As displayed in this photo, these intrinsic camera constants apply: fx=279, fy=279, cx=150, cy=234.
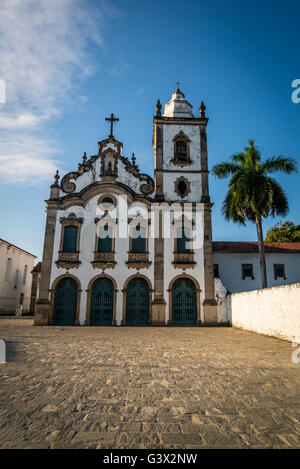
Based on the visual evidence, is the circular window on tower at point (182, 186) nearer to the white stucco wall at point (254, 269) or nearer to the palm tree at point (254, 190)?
the palm tree at point (254, 190)

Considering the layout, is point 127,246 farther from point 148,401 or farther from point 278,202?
point 148,401

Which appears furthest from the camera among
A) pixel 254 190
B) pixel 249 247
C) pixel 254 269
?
pixel 249 247

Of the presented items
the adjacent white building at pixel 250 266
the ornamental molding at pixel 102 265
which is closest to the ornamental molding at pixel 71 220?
the ornamental molding at pixel 102 265

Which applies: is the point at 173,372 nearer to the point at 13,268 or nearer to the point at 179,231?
the point at 179,231

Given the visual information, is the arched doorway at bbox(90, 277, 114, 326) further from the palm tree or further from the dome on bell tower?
the dome on bell tower

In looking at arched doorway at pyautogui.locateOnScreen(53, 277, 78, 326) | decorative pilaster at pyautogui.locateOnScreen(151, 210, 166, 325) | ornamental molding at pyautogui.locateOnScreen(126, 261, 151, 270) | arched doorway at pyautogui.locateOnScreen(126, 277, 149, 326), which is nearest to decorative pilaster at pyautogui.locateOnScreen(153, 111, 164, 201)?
decorative pilaster at pyautogui.locateOnScreen(151, 210, 166, 325)

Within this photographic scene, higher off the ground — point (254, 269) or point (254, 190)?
point (254, 190)

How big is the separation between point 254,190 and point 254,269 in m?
8.29

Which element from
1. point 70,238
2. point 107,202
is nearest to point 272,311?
point 107,202

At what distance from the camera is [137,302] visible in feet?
61.4

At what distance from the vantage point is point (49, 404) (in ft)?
13.4

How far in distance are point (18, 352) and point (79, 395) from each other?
445 centimetres

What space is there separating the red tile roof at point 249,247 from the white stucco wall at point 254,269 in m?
0.34
